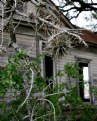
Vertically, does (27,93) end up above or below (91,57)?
below

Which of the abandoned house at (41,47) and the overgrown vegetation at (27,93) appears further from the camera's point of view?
the abandoned house at (41,47)

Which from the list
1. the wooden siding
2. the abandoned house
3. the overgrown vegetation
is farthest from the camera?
the wooden siding

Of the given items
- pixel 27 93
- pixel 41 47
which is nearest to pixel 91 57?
pixel 41 47

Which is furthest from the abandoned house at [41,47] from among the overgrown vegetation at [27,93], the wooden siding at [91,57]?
the overgrown vegetation at [27,93]

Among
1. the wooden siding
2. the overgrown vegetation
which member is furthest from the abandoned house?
the overgrown vegetation

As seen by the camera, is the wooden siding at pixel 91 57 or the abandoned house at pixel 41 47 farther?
the wooden siding at pixel 91 57

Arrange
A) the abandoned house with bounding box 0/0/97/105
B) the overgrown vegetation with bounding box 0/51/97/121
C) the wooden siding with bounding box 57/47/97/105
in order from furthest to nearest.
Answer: the wooden siding with bounding box 57/47/97/105, the abandoned house with bounding box 0/0/97/105, the overgrown vegetation with bounding box 0/51/97/121

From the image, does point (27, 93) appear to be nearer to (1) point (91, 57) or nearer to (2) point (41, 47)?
(2) point (41, 47)

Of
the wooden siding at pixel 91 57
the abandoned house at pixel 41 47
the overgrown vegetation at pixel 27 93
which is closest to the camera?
the overgrown vegetation at pixel 27 93

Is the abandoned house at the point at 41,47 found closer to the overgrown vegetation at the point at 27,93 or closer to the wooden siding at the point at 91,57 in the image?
the wooden siding at the point at 91,57

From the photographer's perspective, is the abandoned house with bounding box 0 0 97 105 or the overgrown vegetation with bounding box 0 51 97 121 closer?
the overgrown vegetation with bounding box 0 51 97 121

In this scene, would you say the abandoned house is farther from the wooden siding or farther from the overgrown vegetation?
the overgrown vegetation

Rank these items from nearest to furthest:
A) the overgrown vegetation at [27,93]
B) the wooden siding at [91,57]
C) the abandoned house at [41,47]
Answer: the overgrown vegetation at [27,93] < the abandoned house at [41,47] < the wooden siding at [91,57]

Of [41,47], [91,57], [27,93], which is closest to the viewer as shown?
[27,93]
